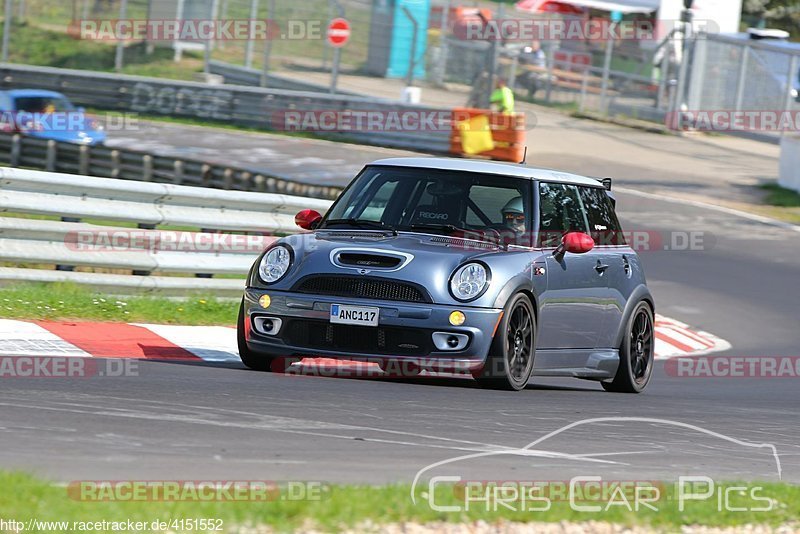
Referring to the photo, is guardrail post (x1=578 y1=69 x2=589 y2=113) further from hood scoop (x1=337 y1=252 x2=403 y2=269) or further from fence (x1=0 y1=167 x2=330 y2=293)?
hood scoop (x1=337 y1=252 x2=403 y2=269)

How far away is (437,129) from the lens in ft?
96.9

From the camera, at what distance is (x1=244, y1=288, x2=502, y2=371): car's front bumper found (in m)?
8.08

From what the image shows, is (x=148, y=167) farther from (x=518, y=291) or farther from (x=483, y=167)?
(x=518, y=291)

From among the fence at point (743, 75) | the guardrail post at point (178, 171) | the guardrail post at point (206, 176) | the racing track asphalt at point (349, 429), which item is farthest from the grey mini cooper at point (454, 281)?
the fence at point (743, 75)

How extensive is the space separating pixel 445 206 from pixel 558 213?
2.84 feet

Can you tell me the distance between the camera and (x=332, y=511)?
466cm

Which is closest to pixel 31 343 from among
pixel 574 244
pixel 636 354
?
pixel 574 244

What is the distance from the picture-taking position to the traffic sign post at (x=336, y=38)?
3353cm

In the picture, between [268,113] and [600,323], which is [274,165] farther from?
[600,323]

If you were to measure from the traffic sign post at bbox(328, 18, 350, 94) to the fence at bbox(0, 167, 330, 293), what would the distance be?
21515mm

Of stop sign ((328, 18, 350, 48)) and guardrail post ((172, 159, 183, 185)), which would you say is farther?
stop sign ((328, 18, 350, 48))

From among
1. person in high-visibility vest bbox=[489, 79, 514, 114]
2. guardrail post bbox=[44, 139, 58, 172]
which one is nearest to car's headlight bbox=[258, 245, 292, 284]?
guardrail post bbox=[44, 139, 58, 172]

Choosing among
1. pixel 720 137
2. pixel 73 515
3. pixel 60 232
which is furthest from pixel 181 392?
pixel 720 137

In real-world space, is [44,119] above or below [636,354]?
below
